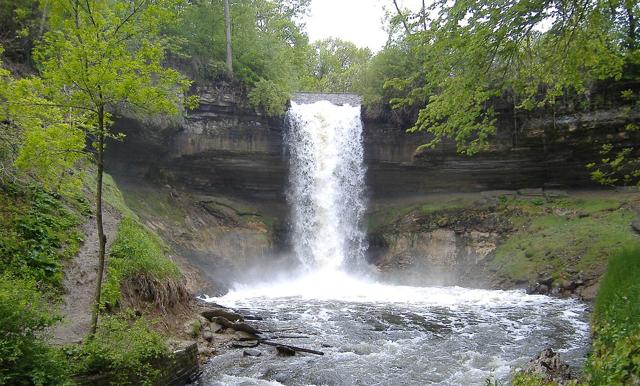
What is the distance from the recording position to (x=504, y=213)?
74.9 ft

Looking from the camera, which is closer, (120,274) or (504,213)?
(120,274)

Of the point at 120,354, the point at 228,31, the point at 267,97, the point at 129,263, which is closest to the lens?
the point at 120,354

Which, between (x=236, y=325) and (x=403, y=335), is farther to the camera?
(x=403, y=335)

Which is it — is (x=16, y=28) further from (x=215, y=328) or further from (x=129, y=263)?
(x=215, y=328)

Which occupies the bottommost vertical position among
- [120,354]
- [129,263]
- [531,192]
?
[120,354]

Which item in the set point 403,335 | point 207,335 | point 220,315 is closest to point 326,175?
point 220,315

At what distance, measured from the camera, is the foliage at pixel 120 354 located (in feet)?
20.0

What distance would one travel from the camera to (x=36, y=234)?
9180 mm

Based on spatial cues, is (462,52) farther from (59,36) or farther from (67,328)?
(67,328)

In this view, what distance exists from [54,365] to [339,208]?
20.3 metres

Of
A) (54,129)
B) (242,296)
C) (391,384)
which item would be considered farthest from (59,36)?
(242,296)

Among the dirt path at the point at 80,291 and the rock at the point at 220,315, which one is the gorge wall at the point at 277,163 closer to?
the rock at the point at 220,315

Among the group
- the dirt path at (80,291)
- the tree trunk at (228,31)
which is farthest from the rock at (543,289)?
the tree trunk at (228,31)

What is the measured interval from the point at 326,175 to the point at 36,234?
1719cm
